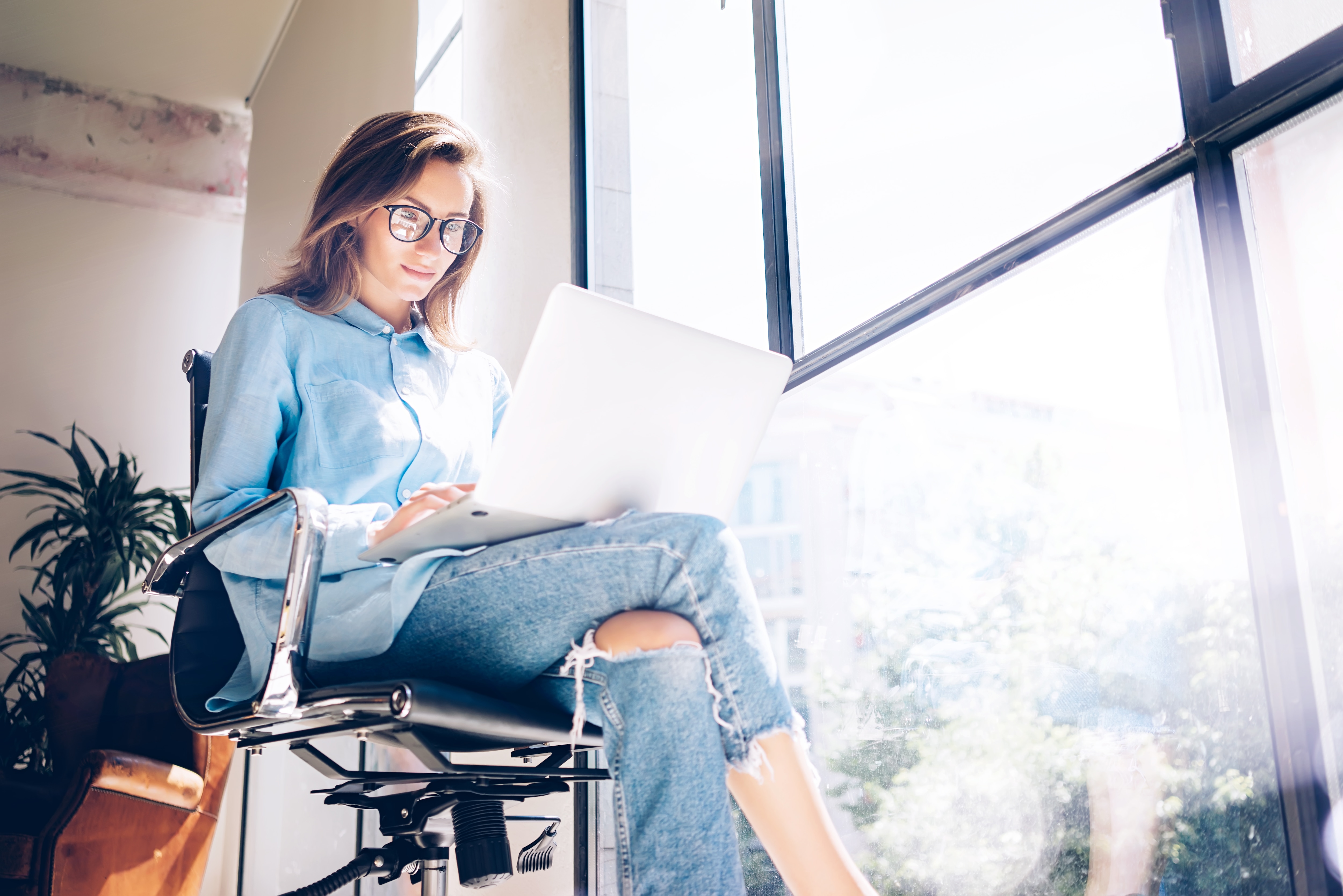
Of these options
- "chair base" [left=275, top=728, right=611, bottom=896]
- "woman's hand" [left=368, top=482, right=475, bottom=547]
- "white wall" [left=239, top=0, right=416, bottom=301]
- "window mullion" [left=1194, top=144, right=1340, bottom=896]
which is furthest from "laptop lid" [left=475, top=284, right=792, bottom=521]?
"white wall" [left=239, top=0, right=416, bottom=301]

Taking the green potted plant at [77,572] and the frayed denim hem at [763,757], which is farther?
the green potted plant at [77,572]

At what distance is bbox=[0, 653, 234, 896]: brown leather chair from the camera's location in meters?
2.11

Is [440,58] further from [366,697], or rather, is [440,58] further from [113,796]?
[366,697]

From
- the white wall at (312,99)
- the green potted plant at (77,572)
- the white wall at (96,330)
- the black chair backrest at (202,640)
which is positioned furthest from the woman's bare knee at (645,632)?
the white wall at (96,330)

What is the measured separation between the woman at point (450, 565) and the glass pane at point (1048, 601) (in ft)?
1.50

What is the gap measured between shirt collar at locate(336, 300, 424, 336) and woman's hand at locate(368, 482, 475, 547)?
1.67 feet

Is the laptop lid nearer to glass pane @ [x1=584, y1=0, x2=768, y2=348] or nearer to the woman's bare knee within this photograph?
the woman's bare knee

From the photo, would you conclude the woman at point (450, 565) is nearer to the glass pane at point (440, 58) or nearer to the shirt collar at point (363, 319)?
the shirt collar at point (363, 319)

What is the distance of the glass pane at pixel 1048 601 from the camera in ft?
3.58

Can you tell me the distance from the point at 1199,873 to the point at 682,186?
1816mm

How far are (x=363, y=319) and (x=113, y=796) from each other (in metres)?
1.42

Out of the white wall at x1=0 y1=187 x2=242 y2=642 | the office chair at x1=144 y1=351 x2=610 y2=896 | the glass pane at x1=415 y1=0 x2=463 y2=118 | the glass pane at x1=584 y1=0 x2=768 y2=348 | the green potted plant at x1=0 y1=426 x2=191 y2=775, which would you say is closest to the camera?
the office chair at x1=144 y1=351 x2=610 y2=896

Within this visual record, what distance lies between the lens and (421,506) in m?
1.08

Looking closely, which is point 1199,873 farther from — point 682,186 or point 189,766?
point 189,766
